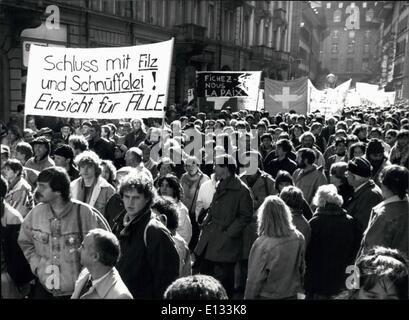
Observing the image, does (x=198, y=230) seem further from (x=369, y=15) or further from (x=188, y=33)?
(x=369, y=15)

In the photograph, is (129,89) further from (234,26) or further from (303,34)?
(303,34)

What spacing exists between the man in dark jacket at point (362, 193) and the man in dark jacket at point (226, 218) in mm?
997

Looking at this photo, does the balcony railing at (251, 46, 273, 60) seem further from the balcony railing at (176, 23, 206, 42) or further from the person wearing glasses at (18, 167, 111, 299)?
the person wearing glasses at (18, 167, 111, 299)

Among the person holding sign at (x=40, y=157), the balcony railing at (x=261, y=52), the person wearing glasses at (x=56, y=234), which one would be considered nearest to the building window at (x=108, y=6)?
the person holding sign at (x=40, y=157)

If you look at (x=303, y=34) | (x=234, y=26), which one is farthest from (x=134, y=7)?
(x=303, y=34)

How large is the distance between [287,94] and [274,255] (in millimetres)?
10028

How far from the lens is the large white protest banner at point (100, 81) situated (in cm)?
623

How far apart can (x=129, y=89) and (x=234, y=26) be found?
2974 centimetres

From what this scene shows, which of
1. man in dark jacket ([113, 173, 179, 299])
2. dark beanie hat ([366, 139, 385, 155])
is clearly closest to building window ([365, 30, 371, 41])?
dark beanie hat ([366, 139, 385, 155])

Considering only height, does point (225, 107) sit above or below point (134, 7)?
below

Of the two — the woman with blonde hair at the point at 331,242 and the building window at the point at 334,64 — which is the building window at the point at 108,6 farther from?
the building window at the point at 334,64

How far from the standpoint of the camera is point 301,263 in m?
3.95
